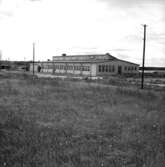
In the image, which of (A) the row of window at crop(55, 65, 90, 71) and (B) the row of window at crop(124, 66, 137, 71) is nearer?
(A) the row of window at crop(55, 65, 90, 71)

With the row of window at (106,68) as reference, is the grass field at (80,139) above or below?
below

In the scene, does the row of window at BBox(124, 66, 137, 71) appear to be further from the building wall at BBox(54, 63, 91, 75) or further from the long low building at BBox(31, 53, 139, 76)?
the building wall at BBox(54, 63, 91, 75)

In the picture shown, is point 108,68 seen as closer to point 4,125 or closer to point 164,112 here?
point 164,112

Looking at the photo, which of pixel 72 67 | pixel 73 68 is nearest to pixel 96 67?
pixel 73 68

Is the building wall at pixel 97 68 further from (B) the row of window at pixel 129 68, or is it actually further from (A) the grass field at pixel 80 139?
(A) the grass field at pixel 80 139

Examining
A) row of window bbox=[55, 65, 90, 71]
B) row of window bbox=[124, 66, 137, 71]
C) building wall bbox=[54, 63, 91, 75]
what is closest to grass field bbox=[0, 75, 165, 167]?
building wall bbox=[54, 63, 91, 75]

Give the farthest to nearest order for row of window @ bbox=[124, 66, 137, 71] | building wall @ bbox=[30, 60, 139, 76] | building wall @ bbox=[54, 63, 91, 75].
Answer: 1. row of window @ bbox=[124, 66, 137, 71]
2. building wall @ bbox=[54, 63, 91, 75]
3. building wall @ bbox=[30, 60, 139, 76]

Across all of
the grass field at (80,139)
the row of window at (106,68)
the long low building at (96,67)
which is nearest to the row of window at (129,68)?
the long low building at (96,67)

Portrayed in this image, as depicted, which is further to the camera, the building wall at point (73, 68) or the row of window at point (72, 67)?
the row of window at point (72, 67)

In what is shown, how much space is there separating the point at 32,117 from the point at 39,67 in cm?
6818

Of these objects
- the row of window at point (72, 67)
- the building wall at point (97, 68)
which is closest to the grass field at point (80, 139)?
the building wall at point (97, 68)

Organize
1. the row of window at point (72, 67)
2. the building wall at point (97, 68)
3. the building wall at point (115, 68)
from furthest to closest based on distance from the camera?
the row of window at point (72, 67), the building wall at point (115, 68), the building wall at point (97, 68)

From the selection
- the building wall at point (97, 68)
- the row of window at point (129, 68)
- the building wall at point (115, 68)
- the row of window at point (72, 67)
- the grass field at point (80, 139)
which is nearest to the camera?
the grass field at point (80, 139)

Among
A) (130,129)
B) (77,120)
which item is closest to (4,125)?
(77,120)
